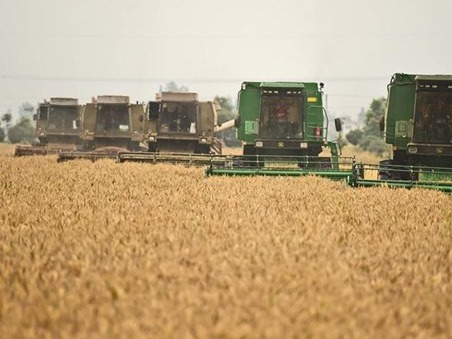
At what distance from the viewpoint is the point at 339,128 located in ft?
50.5

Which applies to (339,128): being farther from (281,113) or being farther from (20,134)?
(20,134)

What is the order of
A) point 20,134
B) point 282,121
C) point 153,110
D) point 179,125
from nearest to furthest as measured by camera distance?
point 282,121, point 153,110, point 179,125, point 20,134

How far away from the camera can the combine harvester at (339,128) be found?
13.0 m

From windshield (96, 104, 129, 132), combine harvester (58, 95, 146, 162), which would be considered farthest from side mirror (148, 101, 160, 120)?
windshield (96, 104, 129, 132)

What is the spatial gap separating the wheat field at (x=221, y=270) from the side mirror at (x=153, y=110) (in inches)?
495

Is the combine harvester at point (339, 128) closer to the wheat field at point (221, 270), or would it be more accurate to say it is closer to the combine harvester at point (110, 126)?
the wheat field at point (221, 270)

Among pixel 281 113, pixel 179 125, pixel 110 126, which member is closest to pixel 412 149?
pixel 281 113

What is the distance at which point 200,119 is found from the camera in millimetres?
20625

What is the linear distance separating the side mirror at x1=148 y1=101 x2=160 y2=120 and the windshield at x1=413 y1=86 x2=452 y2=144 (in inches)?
381

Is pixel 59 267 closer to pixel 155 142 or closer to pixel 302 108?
pixel 302 108

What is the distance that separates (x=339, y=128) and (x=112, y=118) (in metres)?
11.0

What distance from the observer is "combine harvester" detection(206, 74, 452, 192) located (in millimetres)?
12992

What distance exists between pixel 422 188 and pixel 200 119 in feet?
36.3

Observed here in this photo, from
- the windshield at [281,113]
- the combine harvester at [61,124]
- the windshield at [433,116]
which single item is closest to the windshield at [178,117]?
the windshield at [281,113]
